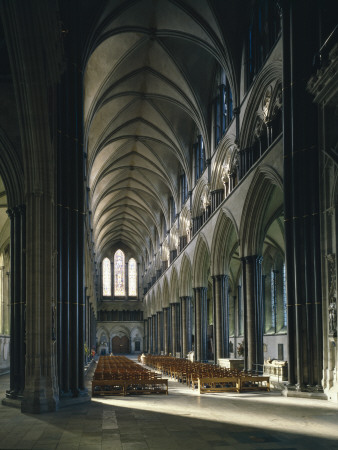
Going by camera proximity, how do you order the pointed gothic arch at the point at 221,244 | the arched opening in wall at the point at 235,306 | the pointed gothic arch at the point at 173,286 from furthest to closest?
the pointed gothic arch at the point at 173,286 < the arched opening in wall at the point at 235,306 < the pointed gothic arch at the point at 221,244

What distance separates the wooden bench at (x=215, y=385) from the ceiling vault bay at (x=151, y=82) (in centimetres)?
1459

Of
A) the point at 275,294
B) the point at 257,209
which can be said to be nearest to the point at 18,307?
the point at 257,209

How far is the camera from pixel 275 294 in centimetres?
3294

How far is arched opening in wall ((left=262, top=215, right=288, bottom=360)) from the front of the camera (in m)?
31.0

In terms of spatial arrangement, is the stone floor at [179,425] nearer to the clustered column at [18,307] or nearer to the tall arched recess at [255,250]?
the clustered column at [18,307]

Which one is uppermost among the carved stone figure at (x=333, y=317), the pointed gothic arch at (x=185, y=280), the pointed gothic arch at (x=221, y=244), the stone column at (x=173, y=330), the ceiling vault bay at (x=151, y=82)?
the ceiling vault bay at (x=151, y=82)

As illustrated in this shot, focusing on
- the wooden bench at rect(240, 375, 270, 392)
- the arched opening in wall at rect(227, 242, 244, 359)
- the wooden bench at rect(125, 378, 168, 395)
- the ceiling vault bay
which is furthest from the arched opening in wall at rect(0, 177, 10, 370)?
the arched opening in wall at rect(227, 242, 244, 359)

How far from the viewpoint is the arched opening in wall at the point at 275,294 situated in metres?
31.0

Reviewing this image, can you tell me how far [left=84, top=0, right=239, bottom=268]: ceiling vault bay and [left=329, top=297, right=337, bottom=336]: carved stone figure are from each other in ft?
44.5

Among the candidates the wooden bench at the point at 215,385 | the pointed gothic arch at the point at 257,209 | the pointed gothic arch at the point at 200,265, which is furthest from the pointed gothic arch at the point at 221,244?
the wooden bench at the point at 215,385

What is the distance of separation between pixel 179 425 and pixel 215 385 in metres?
7.23

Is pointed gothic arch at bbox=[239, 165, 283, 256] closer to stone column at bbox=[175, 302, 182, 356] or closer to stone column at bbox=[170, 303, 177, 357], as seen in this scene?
stone column at bbox=[175, 302, 182, 356]

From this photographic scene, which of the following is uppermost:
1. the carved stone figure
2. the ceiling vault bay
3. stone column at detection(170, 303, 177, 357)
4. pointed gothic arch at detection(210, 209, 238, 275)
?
the ceiling vault bay

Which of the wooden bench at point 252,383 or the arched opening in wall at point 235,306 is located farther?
the arched opening in wall at point 235,306
